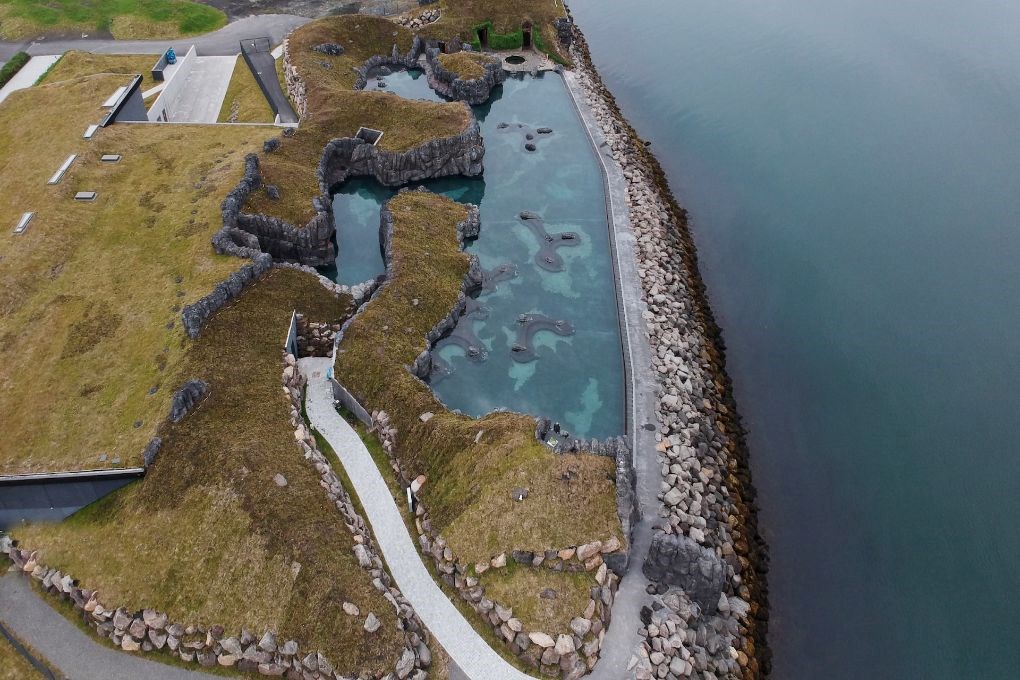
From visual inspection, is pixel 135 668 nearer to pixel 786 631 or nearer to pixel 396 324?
pixel 396 324

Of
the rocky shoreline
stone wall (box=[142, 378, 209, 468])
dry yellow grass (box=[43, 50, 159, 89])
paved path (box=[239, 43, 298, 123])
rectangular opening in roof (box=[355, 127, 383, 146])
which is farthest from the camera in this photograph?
dry yellow grass (box=[43, 50, 159, 89])

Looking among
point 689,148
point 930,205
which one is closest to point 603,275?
point 689,148

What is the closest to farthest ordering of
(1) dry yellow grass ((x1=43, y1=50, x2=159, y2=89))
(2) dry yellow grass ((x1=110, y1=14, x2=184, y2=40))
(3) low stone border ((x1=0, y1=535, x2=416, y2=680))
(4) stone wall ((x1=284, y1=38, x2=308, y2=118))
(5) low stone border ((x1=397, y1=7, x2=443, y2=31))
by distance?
(3) low stone border ((x1=0, y1=535, x2=416, y2=680)) → (4) stone wall ((x1=284, y1=38, x2=308, y2=118)) → (1) dry yellow grass ((x1=43, y1=50, x2=159, y2=89)) → (2) dry yellow grass ((x1=110, y1=14, x2=184, y2=40)) → (5) low stone border ((x1=397, y1=7, x2=443, y2=31))

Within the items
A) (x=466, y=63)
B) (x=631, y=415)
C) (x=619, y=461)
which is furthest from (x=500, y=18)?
(x=619, y=461)

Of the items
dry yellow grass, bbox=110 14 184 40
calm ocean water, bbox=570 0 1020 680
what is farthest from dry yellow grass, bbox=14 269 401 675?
dry yellow grass, bbox=110 14 184 40

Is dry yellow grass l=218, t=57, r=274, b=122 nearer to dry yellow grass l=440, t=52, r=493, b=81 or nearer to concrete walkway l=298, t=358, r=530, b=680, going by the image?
dry yellow grass l=440, t=52, r=493, b=81

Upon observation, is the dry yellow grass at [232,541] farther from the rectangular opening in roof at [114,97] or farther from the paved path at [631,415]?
the rectangular opening in roof at [114,97]
